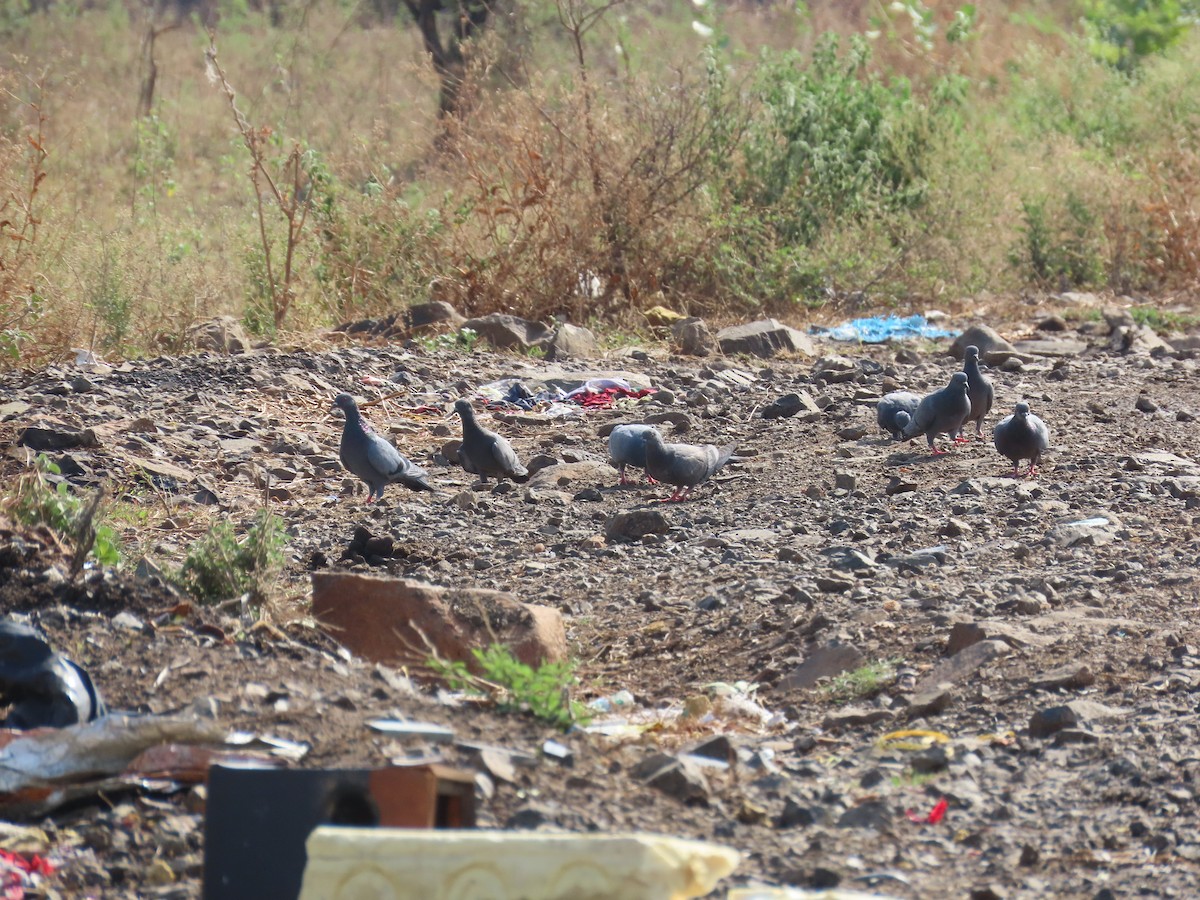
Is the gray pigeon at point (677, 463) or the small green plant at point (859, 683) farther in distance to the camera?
the gray pigeon at point (677, 463)

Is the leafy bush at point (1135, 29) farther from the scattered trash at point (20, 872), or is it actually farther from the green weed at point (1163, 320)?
the scattered trash at point (20, 872)

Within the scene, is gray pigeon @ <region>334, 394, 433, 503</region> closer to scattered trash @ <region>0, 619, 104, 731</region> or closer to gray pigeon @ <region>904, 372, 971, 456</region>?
gray pigeon @ <region>904, 372, 971, 456</region>

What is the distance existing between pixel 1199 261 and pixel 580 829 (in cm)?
1230

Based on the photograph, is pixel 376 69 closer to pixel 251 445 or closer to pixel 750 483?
pixel 251 445

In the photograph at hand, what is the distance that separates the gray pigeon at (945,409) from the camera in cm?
752

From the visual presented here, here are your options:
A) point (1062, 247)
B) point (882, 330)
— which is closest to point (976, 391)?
point (882, 330)

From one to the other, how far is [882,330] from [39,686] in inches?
371

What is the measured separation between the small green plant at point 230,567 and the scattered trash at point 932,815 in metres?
2.35

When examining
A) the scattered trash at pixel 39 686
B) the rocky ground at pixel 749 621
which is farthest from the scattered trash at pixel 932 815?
the scattered trash at pixel 39 686

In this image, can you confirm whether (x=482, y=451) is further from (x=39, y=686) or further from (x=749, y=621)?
(x=39, y=686)

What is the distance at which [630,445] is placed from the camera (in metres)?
7.34

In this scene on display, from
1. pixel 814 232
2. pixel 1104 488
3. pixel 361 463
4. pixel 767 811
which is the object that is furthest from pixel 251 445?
pixel 814 232

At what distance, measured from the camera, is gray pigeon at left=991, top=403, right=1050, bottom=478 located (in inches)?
273

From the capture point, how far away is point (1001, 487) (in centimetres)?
688
